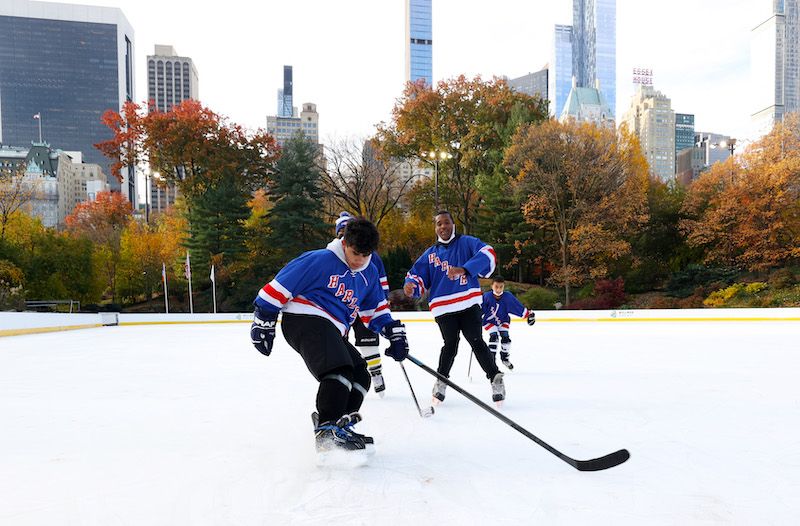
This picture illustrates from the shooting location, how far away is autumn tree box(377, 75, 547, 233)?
21.6 metres

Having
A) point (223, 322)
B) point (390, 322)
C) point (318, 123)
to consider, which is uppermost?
point (318, 123)

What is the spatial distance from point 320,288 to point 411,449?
2.98 ft

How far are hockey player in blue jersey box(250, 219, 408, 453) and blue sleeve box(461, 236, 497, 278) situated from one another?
3.54 feet

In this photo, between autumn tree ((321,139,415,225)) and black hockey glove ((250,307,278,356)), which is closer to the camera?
black hockey glove ((250,307,278,356))

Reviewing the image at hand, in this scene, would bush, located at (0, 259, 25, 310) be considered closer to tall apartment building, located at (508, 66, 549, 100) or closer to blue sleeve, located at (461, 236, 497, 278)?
blue sleeve, located at (461, 236, 497, 278)

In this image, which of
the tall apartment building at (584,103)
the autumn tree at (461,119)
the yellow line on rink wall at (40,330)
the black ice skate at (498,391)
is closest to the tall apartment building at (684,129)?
the tall apartment building at (584,103)

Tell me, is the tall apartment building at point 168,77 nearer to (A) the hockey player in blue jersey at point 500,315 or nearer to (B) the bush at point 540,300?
(B) the bush at point 540,300

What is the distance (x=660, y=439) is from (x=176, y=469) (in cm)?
232

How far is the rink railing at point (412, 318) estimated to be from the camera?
32.2 ft

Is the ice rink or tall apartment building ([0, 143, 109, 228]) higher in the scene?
tall apartment building ([0, 143, 109, 228])

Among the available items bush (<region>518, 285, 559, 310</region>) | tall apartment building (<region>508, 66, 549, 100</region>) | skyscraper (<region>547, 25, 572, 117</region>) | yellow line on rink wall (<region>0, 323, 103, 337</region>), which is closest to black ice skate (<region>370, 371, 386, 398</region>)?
yellow line on rink wall (<region>0, 323, 103, 337</region>)

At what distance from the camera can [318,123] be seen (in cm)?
10231

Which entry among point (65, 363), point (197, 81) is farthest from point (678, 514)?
point (197, 81)

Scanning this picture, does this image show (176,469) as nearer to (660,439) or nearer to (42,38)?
(660,439)
